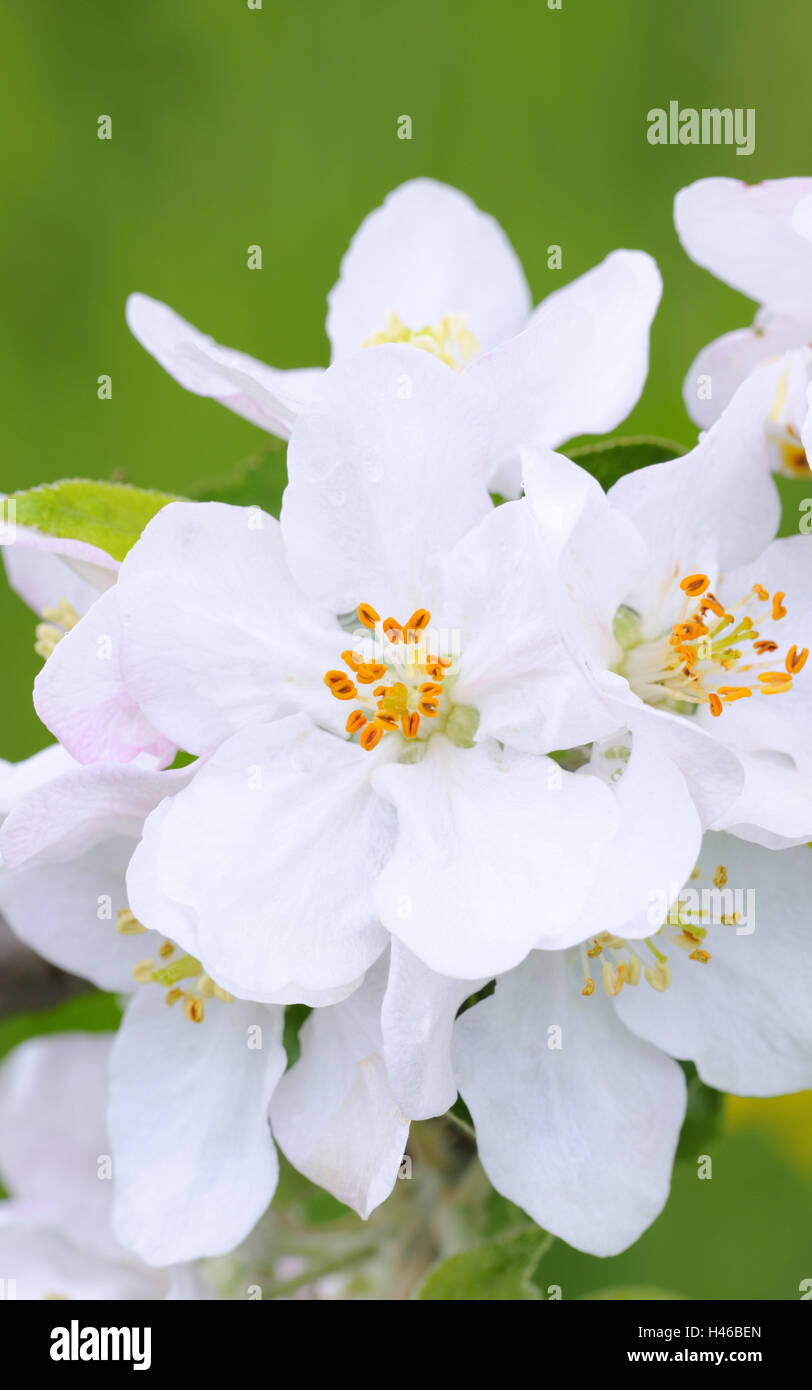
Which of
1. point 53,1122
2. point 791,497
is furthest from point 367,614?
point 791,497

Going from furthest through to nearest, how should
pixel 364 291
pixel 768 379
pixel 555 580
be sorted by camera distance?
pixel 364 291, pixel 768 379, pixel 555 580

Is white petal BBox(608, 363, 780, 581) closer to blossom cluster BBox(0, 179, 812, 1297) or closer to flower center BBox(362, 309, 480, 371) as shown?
blossom cluster BBox(0, 179, 812, 1297)

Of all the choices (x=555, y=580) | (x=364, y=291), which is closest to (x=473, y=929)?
(x=555, y=580)

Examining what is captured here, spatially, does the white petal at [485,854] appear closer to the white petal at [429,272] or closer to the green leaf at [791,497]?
the white petal at [429,272]

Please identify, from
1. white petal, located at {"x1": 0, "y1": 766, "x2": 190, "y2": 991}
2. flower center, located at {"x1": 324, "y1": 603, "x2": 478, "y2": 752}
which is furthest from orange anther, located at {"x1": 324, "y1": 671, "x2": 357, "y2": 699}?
white petal, located at {"x1": 0, "y1": 766, "x2": 190, "y2": 991}

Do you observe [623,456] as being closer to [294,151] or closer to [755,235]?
[755,235]

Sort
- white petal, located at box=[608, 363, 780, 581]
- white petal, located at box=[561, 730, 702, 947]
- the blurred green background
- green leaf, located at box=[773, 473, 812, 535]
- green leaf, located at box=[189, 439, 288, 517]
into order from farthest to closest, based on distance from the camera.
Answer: the blurred green background < green leaf, located at box=[773, 473, 812, 535] < green leaf, located at box=[189, 439, 288, 517] < white petal, located at box=[608, 363, 780, 581] < white petal, located at box=[561, 730, 702, 947]

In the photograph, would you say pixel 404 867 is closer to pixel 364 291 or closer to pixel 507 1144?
pixel 507 1144

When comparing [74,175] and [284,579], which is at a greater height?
[74,175]
